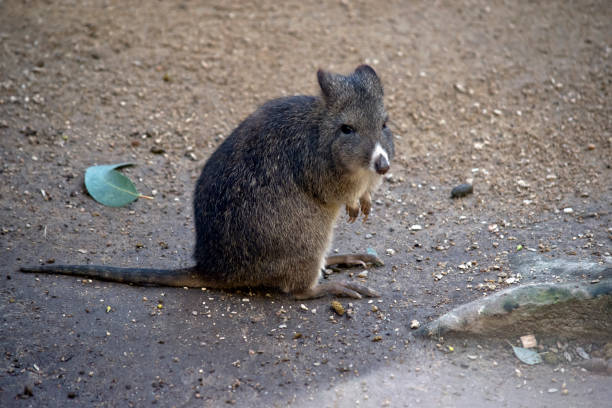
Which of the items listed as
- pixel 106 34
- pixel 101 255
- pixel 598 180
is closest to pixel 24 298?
pixel 101 255

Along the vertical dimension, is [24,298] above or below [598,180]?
below

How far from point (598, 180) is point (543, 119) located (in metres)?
1.42

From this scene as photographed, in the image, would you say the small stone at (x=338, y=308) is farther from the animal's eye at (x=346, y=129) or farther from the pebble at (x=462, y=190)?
the pebble at (x=462, y=190)

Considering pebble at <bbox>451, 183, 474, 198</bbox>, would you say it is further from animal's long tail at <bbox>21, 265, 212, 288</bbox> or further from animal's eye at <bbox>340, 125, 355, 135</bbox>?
animal's long tail at <bbox>21, 265, 212, 288</bbox>

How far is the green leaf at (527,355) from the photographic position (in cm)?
455

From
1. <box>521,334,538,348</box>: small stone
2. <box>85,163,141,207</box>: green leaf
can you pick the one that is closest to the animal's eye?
<box>521,334,538,348</box>: small stone

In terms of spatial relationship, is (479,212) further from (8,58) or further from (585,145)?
(8,58)

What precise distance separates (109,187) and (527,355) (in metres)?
4.69

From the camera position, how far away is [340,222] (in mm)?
7168

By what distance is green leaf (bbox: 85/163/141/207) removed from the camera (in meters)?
6.85

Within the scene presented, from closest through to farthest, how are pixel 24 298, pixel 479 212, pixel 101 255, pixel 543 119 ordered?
pixel 24 298
pixel 101 255
pixel 479 212
pixel 543 119

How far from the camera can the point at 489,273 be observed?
18.5 feet

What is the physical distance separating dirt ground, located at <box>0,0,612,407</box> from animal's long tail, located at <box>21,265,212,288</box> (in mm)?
87

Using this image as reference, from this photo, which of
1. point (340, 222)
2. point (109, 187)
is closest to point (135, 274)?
point (109, 187)
